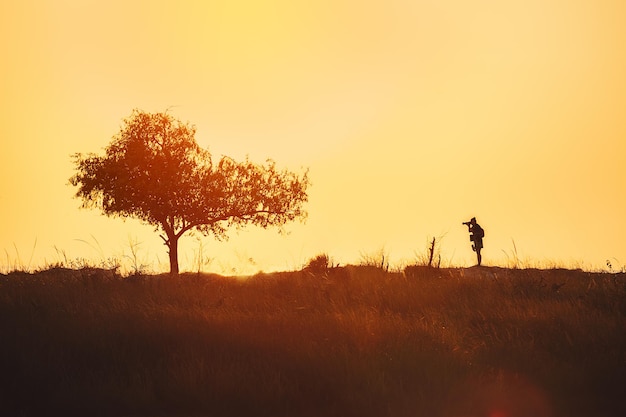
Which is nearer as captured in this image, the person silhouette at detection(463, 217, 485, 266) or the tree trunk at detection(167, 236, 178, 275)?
the person silhouette at detection(463, 217, 485, 266)

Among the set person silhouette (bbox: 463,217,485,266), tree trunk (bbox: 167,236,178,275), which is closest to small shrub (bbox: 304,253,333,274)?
person silhouette (bbox: 463,217,485,266)

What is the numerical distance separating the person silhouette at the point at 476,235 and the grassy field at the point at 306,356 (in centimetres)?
1294

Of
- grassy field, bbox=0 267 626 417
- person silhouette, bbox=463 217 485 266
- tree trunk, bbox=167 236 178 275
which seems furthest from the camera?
tree trunk, bbox=167 236 178 275

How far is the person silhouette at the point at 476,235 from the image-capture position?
94.6 ft

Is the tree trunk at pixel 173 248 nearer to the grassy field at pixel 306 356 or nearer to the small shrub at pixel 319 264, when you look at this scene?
the small shrub at pixel 319 264

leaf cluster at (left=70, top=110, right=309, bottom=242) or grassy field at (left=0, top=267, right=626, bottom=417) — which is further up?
leaf cluster at (left=70, top=110, right=309, bottom=242)

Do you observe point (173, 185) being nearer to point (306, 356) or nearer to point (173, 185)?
point (173, 185)

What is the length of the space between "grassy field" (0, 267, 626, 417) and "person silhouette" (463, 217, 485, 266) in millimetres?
12944

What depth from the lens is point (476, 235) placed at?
95.8 feet

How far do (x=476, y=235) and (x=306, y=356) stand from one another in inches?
787

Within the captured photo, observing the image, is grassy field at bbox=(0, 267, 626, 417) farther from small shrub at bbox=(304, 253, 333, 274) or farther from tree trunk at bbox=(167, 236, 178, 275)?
tree trunk at bbox=(167, 236, 178, 275)

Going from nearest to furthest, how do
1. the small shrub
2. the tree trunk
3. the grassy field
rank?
1. the grassy field
2. the small shrub
3. the tree trunk

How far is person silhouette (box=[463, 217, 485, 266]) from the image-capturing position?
28.8 m

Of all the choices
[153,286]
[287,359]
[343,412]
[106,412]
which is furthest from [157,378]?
[153,286]
